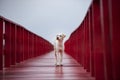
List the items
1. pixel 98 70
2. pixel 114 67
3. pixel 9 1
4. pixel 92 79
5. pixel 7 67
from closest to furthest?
1. pixel 114 67
2. pixel 98 70
3. pixel 92 79
4. pixel 7 67
5. pixel 9 1

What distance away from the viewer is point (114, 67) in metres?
3.12

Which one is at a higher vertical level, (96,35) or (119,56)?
(96,35)

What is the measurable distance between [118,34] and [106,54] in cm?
44

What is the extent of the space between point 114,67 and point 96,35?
68.3 inches

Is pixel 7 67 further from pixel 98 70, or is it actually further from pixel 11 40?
pixel 98 70

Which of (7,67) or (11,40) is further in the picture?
(11,40)

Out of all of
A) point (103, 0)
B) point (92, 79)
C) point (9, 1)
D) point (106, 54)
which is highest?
point (9, 1)

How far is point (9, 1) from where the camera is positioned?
41.0 m

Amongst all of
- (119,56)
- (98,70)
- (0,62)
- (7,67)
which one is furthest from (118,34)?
(7,67)

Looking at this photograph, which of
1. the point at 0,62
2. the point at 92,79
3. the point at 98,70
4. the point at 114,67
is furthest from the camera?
the point at 0,62

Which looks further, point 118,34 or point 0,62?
point 0,62

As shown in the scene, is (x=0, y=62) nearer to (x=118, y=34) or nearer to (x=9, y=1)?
(x=118, y=34)

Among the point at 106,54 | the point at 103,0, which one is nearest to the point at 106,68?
the point at 106,54

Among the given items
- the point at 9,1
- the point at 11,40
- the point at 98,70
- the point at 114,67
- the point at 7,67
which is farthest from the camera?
the point at 9,1
